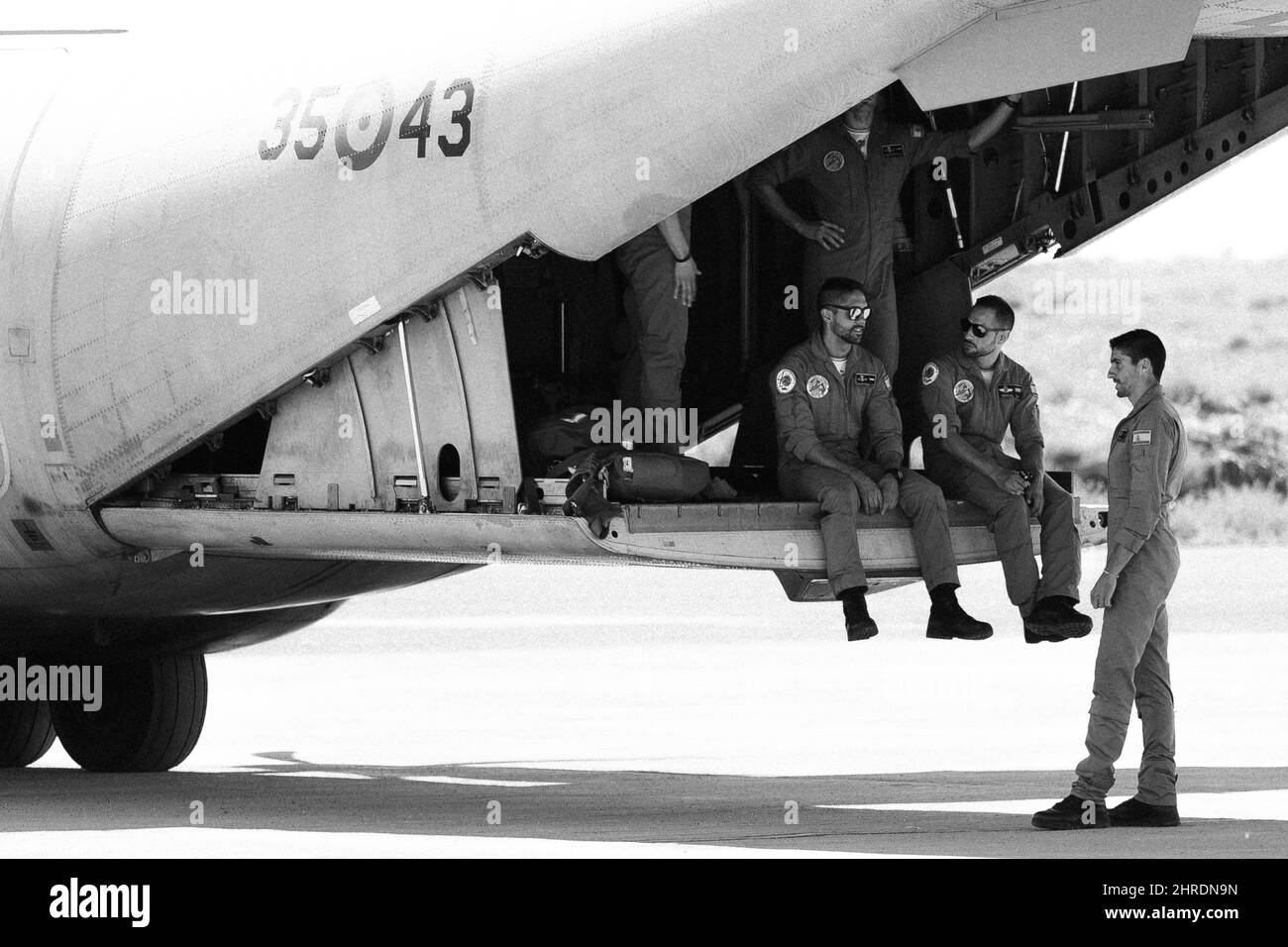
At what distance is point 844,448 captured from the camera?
14195mm

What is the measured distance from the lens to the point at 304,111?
13773mm

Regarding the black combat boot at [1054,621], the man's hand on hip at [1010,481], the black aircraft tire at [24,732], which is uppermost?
the man's hand on hip at [1010,481]

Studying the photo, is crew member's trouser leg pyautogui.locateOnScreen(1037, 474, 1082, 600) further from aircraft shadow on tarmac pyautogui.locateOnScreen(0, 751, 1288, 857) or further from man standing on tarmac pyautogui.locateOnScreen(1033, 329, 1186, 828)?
aircraft shadow on tarmac pyautogui.locateOnScreen(0, 751, 1288, 857)

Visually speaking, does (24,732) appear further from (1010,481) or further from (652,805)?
(1010,481)

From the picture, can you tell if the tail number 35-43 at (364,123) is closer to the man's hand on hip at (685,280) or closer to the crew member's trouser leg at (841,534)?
the man's hand on hip at (685,280)

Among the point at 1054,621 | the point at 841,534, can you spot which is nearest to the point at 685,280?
the point at 841,534

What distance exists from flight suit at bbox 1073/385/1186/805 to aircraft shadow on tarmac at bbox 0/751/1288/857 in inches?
22.9

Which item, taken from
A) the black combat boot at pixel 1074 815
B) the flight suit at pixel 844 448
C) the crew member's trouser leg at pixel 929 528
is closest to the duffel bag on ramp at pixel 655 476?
the flight suit at pixel 844 448

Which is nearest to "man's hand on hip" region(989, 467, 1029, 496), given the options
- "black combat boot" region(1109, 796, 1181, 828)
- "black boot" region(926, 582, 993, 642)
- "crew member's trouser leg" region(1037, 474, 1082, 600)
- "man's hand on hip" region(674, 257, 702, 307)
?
"crew member's trouser leg" region(1037, 474, 1082, 600)

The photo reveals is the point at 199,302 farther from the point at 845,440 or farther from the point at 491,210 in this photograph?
the point at 845,440

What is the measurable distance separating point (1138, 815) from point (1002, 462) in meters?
2.30

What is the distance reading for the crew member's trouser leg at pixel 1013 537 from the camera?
13594mm

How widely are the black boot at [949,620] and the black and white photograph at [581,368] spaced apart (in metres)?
0.04
